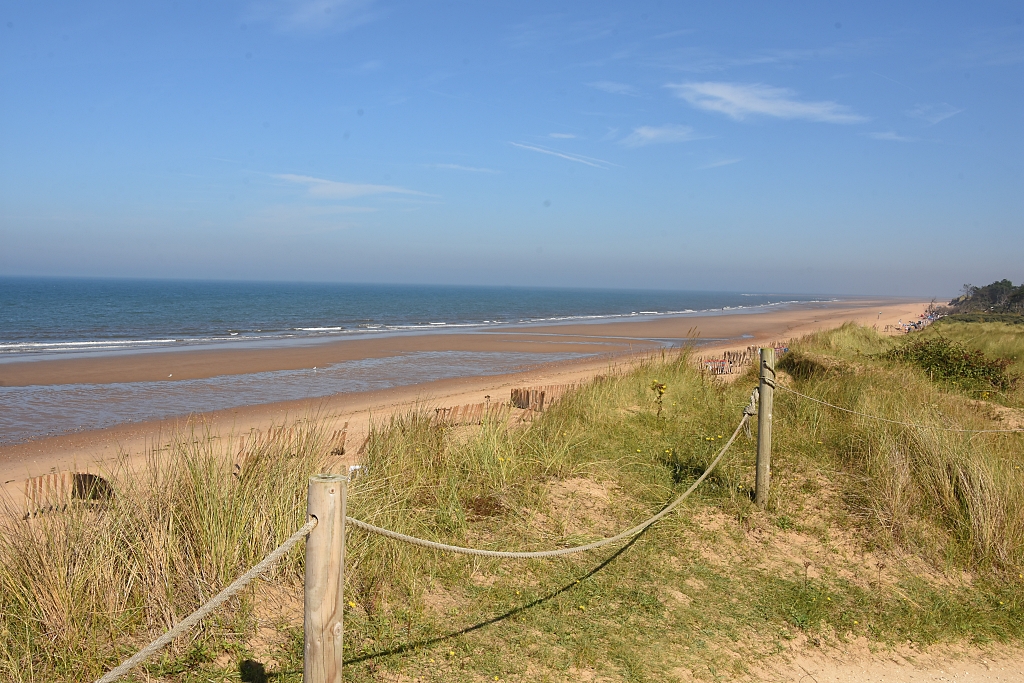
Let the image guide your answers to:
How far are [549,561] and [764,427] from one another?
221 cm

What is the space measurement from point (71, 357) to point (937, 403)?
24.4 meters

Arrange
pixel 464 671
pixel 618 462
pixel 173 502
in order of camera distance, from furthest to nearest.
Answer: pixel 618 462, pixel 173 502, pixel 464 671

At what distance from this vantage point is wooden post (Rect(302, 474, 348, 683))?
2.51 meters

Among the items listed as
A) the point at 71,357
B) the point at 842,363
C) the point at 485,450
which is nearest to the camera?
the point at 485,450

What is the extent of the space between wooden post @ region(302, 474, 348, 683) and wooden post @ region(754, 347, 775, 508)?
4.35 m

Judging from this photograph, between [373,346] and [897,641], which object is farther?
[373,346]

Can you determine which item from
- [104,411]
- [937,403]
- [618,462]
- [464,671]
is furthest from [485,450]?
[104,411]

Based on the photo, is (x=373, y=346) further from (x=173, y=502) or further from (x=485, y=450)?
(x=173, y=502)

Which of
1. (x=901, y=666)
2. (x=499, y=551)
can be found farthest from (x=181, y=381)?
(x=901, y=666)

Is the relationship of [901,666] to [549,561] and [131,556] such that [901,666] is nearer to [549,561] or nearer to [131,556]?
[549,561]

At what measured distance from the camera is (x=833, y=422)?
8039mm

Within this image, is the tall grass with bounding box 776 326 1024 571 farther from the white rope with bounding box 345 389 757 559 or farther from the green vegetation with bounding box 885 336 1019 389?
the green vegetation with bounding box 885 336 1019 389

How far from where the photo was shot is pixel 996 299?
37.3 metres

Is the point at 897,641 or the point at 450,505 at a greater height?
the point at 450,505
